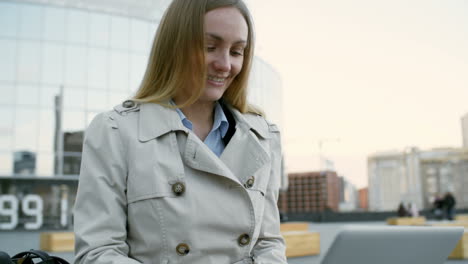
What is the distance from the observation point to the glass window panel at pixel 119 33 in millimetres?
27297

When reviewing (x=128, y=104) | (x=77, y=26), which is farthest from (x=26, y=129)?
(x=128, y=104)

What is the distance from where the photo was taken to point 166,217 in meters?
1.85

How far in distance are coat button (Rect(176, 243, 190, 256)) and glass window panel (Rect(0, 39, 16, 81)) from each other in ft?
84.7

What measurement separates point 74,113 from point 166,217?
2501 cm

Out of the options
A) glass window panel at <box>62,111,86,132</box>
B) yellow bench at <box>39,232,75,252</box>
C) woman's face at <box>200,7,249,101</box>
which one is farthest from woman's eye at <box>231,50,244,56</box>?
glass window panel at <box>62,111,86,132</box>

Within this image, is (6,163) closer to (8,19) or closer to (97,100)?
(97,100)

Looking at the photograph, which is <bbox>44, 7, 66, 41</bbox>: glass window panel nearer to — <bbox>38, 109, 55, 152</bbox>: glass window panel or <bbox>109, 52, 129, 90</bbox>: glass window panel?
<bbox>109, 52, 129, 90</bbox>: glass window panel

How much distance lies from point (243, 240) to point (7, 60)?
26272 mm

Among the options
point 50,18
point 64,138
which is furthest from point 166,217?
point 50,18

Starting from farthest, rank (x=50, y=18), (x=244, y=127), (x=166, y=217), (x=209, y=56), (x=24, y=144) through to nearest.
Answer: (x=50, y=18)
(x=24, y=144)
(x=244, y=127)
(x=209, y=56)
(x=166, y=217)

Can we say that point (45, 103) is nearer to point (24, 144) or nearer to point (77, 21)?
point (24, 144)

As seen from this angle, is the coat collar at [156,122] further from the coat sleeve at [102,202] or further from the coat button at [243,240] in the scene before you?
the coat button at [243,240]

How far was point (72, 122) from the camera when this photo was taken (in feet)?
82.5

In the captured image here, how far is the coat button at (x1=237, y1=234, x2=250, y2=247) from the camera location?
1.98 m
